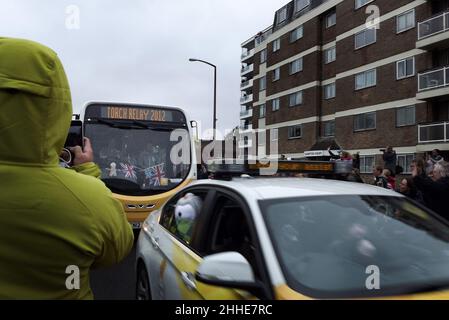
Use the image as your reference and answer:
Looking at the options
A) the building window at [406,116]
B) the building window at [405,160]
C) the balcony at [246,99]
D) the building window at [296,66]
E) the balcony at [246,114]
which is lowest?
the building window at [405,160]

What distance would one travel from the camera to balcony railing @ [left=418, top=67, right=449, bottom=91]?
81.5ft

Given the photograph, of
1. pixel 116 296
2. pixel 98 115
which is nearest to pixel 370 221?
pixel 116 296

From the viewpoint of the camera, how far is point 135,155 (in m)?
9.36

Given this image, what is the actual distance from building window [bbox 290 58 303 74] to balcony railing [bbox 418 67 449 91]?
16.4m

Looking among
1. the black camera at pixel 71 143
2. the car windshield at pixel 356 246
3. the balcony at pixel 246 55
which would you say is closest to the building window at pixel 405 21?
the car windshield at pixel 356 246

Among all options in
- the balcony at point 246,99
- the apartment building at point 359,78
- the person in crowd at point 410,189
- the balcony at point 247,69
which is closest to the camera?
the person in crowd at point 410,189

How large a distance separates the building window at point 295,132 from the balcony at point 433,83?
15.5m

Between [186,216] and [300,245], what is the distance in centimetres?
125

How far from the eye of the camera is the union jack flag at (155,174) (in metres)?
9.34

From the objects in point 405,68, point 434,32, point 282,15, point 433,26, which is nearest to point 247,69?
point 282,15

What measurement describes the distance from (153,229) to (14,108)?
2.96m

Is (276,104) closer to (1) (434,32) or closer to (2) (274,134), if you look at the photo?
(2) (274,134)

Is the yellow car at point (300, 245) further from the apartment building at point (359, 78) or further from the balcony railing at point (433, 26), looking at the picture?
the balcony railing at point (433, 26)
